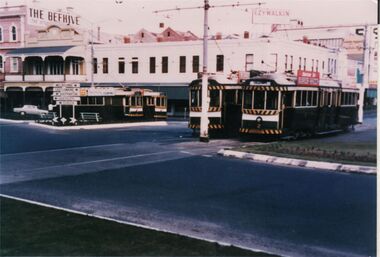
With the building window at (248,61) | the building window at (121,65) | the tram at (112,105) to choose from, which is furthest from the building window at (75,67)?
the building window at (248,61)

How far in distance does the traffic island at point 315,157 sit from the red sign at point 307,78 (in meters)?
4.13

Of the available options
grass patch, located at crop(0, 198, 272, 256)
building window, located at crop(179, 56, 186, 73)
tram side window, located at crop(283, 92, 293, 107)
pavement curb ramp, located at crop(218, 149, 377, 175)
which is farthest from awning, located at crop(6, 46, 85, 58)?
grass patch, located at crop(0, 198, 272, 256)

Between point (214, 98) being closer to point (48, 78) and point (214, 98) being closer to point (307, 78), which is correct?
point (307, 78)

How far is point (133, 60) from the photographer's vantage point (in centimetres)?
4778

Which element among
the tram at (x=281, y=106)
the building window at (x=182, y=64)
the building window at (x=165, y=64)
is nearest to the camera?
the tram at (x=281, y=106)

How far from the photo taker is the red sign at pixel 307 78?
2158 cm

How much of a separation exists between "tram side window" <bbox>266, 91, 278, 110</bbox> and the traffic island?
265cm

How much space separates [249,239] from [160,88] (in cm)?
3995

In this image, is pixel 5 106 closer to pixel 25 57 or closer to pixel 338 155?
pixel 25 57

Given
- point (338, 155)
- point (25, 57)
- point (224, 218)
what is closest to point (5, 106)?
point (25, 57)

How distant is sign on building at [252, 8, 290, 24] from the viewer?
46.8 m

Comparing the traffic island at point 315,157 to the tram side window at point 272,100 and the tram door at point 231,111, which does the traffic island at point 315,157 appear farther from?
the tram door at point 231,111

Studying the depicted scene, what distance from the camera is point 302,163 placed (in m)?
14.4

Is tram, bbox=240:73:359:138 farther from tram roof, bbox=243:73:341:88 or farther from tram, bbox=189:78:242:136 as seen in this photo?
tram, bbox=189:78:242:136
